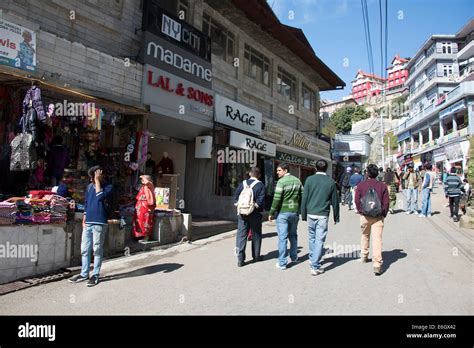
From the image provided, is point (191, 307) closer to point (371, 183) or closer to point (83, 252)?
point (83, 252)

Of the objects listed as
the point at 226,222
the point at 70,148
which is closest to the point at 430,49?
the point at 226,222

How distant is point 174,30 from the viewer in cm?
1015

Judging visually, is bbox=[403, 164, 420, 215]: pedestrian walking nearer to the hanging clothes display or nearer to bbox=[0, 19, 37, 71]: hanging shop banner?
the hanging clothes display

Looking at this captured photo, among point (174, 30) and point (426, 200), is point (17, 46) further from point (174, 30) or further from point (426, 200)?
point (426, 200)

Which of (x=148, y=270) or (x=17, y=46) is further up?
(x=17, y=46)

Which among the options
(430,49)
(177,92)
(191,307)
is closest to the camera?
(191,307)

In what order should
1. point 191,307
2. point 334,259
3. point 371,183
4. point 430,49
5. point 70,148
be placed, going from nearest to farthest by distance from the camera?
point 191,307 → point 371,183 → point 334,259 → point 70,148 → point 430,49

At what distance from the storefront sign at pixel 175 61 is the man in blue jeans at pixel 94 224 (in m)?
4.87

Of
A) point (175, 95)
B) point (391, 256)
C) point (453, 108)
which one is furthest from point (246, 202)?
point (453, 108)

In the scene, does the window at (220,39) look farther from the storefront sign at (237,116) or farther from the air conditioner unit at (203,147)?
the air conditioner unit at (203,147)

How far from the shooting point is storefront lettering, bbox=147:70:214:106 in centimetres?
958

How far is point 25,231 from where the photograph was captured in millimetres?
5559

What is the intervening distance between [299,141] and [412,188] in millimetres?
6751
